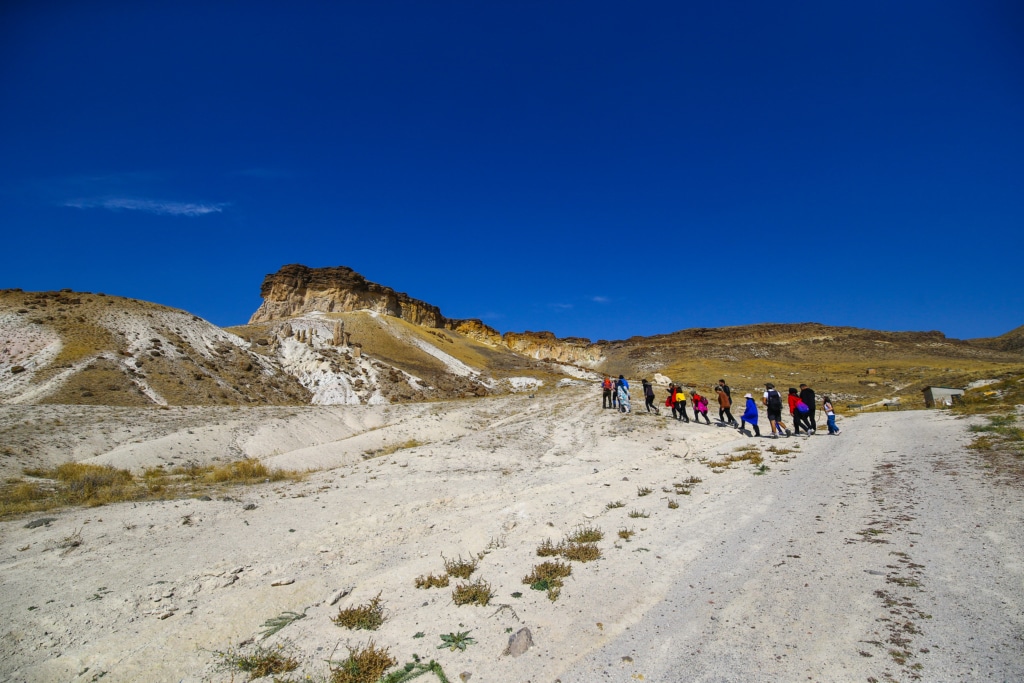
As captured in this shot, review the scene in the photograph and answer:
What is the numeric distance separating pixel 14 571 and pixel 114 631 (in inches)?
126

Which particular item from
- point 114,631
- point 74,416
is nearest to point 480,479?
point 114,631

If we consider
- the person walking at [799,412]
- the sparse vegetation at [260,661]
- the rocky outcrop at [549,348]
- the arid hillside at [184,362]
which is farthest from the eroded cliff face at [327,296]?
the sparse vegetation at [260,661]

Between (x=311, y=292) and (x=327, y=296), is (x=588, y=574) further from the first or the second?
(x=311, y=292)

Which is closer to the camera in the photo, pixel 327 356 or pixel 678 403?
pixel 678 403

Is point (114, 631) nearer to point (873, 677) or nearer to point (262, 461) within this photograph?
point (873, 677)

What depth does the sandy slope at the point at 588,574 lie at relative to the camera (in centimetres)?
417

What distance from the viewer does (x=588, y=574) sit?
20.1ft

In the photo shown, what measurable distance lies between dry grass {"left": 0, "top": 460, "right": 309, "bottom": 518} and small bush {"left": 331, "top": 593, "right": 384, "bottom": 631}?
8.96 m

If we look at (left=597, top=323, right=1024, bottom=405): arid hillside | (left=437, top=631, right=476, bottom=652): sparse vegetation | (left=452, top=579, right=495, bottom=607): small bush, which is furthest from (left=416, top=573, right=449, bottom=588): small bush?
(left=597, top=323, right=1024, bottom=405): arid hillside

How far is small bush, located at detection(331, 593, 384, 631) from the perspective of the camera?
5.16 meters

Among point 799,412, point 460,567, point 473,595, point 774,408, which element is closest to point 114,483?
point 460,567

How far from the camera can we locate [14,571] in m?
6.90

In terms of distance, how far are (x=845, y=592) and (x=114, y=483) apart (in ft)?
57.2

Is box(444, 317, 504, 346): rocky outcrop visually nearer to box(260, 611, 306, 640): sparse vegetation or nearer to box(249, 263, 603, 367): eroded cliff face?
box(249, 263, 603, 367): eroded cliff face
